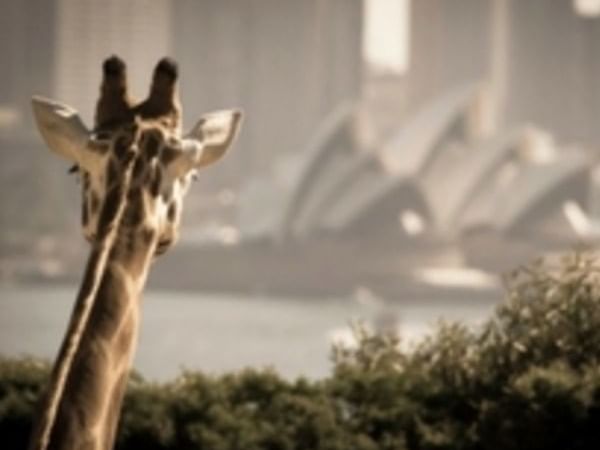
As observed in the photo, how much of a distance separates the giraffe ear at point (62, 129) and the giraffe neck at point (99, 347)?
0.22m

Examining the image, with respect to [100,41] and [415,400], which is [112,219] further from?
[100,41]

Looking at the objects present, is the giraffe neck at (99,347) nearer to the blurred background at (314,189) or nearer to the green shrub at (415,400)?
the green shrub at (415,400)

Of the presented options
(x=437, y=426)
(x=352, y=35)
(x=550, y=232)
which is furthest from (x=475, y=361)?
(x=352, y=35)

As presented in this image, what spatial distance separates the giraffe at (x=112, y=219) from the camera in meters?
5.14

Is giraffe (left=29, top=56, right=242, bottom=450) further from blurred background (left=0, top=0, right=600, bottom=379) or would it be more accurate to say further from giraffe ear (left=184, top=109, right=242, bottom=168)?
blurred background (left=0, top=0, right=600, bottom=379)

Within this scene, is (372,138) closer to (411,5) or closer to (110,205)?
(411,5)

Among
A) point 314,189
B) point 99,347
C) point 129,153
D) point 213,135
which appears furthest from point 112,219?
point 314,189

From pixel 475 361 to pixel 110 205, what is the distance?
8.84 m

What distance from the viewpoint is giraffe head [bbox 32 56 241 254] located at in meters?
5.40

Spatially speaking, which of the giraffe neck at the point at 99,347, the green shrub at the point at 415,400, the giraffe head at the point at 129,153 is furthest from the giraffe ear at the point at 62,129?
the green shrub at the point at 415,400

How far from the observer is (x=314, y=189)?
102938 millimetres

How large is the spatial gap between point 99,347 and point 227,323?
108015mm

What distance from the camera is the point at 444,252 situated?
10819 centimetres

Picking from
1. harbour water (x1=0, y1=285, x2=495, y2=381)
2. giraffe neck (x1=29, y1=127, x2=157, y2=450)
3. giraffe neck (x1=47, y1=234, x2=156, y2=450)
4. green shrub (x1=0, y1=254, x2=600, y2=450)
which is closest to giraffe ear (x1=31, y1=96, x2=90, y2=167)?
giraffe neck (x1=29, y1=127, x2=157, y2=450)
